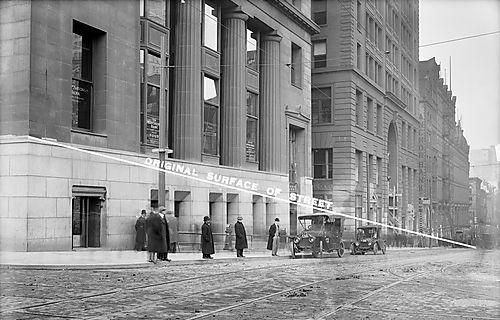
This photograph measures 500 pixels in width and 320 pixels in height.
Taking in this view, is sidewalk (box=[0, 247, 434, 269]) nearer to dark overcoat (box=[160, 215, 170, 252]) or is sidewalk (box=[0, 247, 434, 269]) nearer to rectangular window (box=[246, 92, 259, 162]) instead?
dark overcoat (box=[160, 215, 170, 252])

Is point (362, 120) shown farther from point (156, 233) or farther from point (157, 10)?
point (157, 10)

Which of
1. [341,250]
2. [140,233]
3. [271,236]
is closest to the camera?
[271,236]

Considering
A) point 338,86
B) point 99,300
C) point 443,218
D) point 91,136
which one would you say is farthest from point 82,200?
point 443,218

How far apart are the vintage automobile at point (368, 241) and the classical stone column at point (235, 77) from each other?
1.73m

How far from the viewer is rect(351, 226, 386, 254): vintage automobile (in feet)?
22.2

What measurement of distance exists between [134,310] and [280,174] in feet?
6.85

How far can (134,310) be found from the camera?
7.10 meters

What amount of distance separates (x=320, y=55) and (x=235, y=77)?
2.32 metres

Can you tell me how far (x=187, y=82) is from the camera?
1274cm

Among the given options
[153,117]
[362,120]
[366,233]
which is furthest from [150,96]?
[362,120]

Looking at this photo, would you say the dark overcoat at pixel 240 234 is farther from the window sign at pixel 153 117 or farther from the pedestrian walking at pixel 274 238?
the window sign at pixel 153 117

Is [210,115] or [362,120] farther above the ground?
[210,115]

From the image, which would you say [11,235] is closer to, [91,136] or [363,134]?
[91,136]

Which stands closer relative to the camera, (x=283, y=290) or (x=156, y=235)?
(x=283, y=290)
